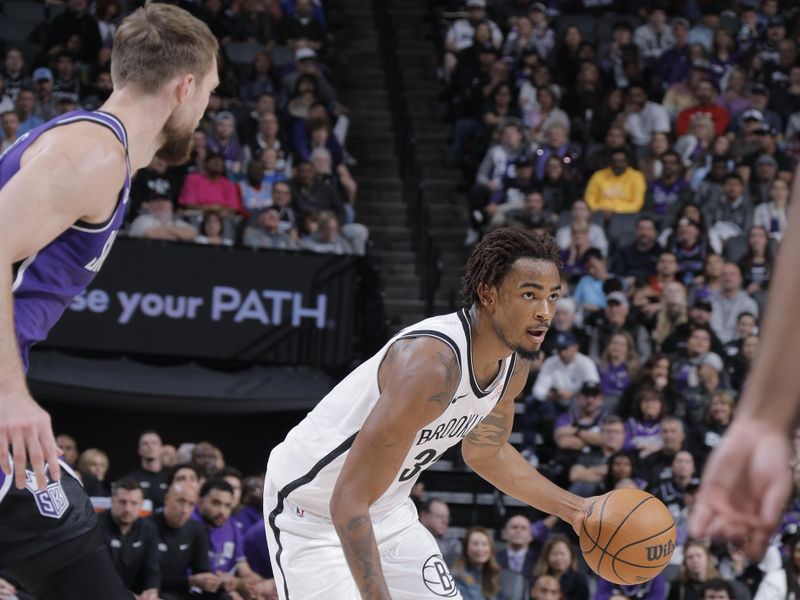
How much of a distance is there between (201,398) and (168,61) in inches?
296

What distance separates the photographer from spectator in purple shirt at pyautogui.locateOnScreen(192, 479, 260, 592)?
27.6ft

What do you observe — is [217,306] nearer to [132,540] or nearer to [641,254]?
[132,540]

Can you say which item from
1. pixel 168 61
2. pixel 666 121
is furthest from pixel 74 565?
pixel 666 121

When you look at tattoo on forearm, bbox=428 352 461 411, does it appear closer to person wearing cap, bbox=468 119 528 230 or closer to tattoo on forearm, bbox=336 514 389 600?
tattoo on forearm, bbox=336 514 389 600

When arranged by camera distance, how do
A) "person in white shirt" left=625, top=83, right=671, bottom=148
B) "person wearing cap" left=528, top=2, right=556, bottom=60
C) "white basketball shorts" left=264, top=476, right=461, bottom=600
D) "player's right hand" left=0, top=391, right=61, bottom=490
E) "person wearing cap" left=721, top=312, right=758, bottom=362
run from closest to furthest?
"player's right hand" left=0, top=391, right=61, bottom=490 < "white basketball shorts" left=264, top=476, right=461, bottom=600 < "person wearing cap" left=721, top=312, right=758, bottom=362 < "person in white shirt" left=625, top=83, right=671, bottom=148 < "person wearing cap" left=528, top=2, right=556, bottom=60

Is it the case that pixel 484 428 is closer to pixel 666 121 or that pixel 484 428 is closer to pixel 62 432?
pixel 62 432

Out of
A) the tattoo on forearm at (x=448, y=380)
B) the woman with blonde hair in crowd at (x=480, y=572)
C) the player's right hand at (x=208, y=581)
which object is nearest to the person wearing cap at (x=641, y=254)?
the woman with blonde hair in crowd at (x=480, y=572)

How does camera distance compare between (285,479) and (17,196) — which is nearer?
(17,196)

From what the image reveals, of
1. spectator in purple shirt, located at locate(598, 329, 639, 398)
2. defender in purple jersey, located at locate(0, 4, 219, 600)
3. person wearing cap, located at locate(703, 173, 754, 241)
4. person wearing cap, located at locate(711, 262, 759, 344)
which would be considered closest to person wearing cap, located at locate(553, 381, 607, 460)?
spectator in purple shirt, located at locate(598, 329, 639, 398)

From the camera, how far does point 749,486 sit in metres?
1.30

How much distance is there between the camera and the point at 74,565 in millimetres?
3500

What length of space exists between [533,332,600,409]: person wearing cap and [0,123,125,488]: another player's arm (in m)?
7.84

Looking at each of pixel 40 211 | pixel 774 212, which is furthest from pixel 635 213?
pixel 40 211

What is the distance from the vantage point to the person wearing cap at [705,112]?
14039mm
